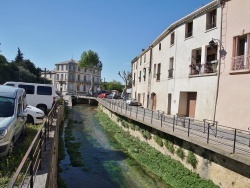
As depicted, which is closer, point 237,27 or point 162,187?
point 162,187

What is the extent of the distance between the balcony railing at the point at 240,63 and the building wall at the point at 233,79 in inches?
7.8

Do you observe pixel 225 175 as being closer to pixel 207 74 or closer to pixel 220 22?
pixel 207 74

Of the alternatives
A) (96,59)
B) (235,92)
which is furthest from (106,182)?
(96,59)

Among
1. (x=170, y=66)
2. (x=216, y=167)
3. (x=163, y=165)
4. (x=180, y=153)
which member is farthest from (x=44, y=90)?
(x=216, y=167)

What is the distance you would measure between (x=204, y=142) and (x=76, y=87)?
81879 mm

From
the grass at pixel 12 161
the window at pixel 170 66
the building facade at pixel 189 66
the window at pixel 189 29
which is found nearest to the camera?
the grass at pixel 12 161

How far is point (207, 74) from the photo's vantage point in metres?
17.0

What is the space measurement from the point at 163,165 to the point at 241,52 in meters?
8.10

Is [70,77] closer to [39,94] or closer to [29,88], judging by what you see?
[29,88]

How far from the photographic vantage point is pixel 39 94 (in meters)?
17.1

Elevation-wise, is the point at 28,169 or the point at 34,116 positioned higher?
the point at 34,116

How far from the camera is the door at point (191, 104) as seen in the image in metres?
19.3

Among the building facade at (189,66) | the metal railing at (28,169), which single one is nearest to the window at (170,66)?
the building facade at (189,66)

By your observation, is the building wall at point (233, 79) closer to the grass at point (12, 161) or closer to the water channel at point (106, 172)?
the water channel at point (106, 172)
